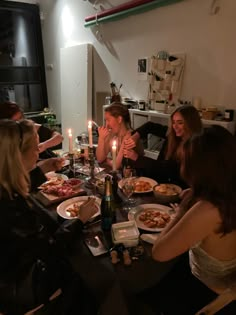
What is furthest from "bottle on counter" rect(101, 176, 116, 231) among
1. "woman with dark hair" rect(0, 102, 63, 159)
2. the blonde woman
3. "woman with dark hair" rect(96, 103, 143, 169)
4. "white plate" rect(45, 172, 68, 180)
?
"woman with dark hair" rect(0, 102, 63, 159)

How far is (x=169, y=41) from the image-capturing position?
279 cm

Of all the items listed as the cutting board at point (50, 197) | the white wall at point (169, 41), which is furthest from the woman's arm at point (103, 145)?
the white wall at point (169, 41)

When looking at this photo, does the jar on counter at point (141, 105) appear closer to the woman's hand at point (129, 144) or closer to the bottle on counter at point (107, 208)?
the woman's hand at point (129, 144)

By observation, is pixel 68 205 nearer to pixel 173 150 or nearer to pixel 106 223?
pixel 106 223

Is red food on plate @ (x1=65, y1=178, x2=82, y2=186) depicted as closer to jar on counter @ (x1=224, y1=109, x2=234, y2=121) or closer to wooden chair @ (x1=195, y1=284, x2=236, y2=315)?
wooden chair @ (x1=195, y1=284, x2=236, y2=315)

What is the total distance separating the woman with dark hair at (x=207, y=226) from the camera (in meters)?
1.00

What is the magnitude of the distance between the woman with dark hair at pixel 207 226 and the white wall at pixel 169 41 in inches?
60.1

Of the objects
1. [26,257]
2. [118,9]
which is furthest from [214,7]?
[26,257]

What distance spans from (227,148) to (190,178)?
0.59 ft

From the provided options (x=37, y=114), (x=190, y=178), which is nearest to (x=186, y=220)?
(x=190, y=178)

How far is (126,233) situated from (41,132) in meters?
1.83

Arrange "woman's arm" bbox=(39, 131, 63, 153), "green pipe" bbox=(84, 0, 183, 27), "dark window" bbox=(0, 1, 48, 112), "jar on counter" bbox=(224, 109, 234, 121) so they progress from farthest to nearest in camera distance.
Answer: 1. "dark window" bbox=(0, 1, 48, 112)
2. "green pipe" bbox=(84, 0, 183, 27)
3. "woman's arm" bbox=(39, 131, 63, 153)
4. "jar on counter" bbox=(224, 109, 234, 121)

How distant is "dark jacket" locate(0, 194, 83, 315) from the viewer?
42.6 inches

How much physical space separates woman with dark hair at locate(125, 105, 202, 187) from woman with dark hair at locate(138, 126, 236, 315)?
72 centimetres
